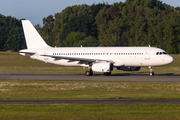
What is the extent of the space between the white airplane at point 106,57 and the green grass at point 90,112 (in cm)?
2112

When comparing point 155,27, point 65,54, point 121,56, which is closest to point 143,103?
point 121,56

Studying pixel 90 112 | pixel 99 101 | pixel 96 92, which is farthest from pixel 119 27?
pixel 90 112

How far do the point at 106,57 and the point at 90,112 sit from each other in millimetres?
25650

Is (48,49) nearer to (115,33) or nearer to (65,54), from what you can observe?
(65,54)

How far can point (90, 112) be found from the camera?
15.5 m

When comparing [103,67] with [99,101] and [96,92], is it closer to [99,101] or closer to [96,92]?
[96,92]

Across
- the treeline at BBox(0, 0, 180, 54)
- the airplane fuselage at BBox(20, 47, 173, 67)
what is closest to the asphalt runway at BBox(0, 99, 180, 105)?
the airplane fuselage at BBox(20, 47, 173, 67)

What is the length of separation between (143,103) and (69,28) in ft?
403

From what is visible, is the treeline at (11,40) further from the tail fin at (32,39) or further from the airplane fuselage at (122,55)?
the airplane fuselage at (122,55)

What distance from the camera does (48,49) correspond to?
45.3 metres

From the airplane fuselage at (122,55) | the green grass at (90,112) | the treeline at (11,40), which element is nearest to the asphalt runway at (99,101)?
the green grass at (90,112)

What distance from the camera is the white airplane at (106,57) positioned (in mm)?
39031

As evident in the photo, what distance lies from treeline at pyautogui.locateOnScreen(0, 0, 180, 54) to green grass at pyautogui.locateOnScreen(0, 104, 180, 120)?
83241mm

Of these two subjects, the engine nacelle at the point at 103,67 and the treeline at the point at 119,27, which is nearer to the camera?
the engine nacelle at the point at 103,67
